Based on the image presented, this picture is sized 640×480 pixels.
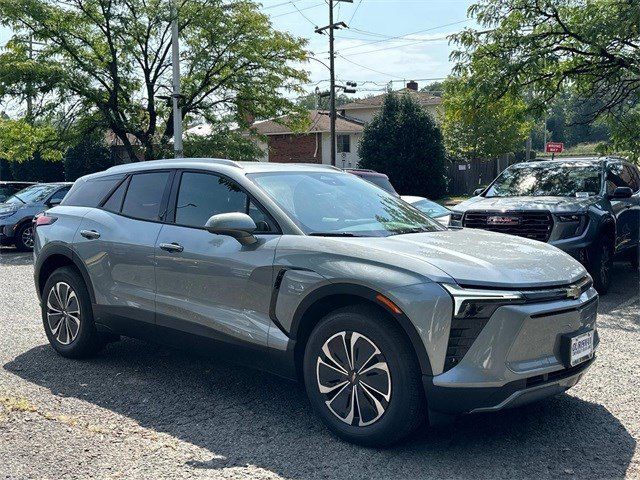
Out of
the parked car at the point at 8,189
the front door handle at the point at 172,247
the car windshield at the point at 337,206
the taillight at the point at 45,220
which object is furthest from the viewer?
the parked car at the point at 8,189

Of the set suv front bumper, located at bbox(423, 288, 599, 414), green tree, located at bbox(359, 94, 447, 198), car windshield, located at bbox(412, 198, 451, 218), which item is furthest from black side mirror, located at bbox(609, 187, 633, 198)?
green tree, located at bbox(359, 94, 447, 198)

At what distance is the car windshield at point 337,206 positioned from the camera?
4.57 m

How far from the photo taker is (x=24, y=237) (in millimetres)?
16109

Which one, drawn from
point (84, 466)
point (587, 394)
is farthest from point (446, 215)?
point (84, 466)

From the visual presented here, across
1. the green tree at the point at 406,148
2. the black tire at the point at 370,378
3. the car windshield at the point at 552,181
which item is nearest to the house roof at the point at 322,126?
the green tree at the point at 406,148

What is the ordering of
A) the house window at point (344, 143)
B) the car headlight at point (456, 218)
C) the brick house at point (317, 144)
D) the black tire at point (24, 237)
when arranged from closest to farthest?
the car headlight at point (456, 218) → the black tire at point (24, 237) → the brick house at point (317, 144) → the house window at point (344, 143)

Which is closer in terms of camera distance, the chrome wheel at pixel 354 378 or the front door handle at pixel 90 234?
the chrome wheel at pixel 354 378

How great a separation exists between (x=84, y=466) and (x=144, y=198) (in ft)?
7.77

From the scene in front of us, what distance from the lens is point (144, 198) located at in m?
5.54

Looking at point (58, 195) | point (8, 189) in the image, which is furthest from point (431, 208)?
point (8, 189)

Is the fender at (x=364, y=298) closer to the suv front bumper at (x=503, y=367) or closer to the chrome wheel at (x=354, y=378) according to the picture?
the suv front bumper at (x=503, y=367)

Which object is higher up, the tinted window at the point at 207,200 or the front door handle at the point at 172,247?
the tinted window at the point at 207,200

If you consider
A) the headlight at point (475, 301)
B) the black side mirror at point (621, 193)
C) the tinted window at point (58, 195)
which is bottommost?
the tinted window at point (58, 195)

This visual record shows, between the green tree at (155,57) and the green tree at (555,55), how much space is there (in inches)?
433
